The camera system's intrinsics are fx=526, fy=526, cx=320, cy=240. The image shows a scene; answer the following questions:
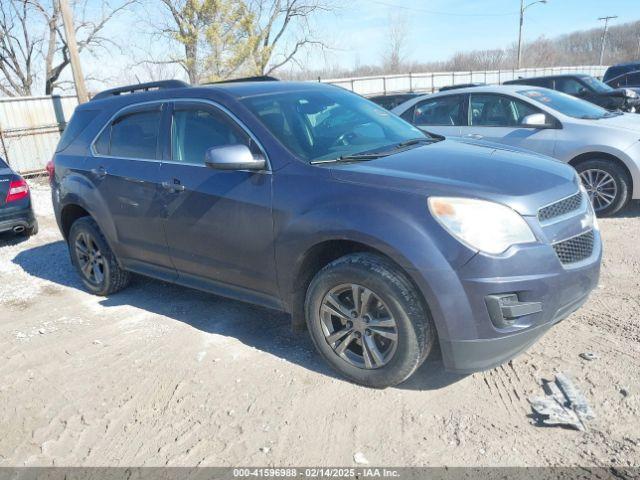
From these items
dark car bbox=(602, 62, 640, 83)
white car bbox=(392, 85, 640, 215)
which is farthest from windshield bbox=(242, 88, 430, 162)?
dark car bbox=(602, 62, 640, 83)

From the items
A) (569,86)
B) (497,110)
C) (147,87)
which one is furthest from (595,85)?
(147,87)

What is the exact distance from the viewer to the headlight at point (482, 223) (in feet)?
8.86

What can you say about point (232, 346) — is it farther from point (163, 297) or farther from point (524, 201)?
point (524, 201)

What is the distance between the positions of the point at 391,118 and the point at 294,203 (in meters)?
1.56

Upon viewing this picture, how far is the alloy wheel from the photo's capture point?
16.6 feet

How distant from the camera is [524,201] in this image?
9.25 ft

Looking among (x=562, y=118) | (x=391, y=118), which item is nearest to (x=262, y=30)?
(x=562, y=118)

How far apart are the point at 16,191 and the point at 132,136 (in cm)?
365

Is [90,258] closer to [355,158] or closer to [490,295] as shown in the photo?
[355,158]

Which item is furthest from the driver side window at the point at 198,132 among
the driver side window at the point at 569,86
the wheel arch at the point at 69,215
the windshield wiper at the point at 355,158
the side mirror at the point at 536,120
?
the driver side window at the point at 569,86

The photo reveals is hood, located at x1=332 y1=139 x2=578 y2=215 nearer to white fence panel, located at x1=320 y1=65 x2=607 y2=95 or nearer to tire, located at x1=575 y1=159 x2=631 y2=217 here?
tire, located at x1=575 y1=159 x2=631 y2=217

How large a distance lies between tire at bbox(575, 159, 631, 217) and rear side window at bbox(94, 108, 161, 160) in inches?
197

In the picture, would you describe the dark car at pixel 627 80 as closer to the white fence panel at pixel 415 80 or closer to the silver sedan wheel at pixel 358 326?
the white fence panel at pixel 415 80

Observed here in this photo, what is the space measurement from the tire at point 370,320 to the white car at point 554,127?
3936mm
